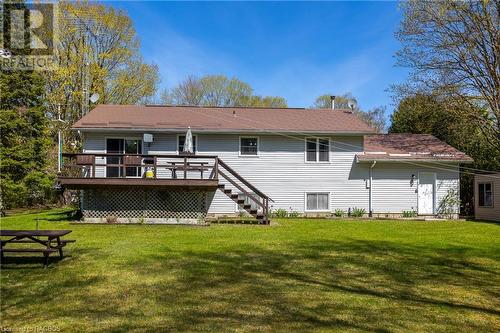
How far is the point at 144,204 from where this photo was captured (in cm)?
1555

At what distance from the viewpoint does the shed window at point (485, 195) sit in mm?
19734

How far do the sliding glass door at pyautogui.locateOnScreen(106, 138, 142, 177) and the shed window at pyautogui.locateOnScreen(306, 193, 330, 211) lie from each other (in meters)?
7.70

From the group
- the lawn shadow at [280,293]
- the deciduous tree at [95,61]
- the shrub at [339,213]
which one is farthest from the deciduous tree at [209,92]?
the lawn shadow at [280,293]

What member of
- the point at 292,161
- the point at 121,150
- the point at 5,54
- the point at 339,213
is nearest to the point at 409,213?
the point at 339,213

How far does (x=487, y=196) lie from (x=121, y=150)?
17337 mm

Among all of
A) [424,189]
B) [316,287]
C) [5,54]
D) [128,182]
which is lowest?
[316,287]

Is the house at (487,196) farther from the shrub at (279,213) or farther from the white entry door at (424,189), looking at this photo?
the shrub at (279,213)

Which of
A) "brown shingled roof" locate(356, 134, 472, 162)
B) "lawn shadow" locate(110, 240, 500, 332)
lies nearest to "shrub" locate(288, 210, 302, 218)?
"brown shingled roof" locate(356, 134, 472, 162)

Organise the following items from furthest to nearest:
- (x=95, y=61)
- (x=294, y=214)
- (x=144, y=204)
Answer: (x=95, y=61) → (x=294, y=214) → (x=144, y=204)

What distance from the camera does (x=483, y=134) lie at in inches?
917

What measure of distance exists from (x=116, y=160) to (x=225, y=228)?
622cm

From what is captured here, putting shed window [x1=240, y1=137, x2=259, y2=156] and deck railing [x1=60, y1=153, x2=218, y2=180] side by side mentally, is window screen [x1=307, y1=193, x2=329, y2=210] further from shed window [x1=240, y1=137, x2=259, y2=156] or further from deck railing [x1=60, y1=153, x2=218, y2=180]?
deck railing [x1=60, y1=153, x2=218, y2=180]

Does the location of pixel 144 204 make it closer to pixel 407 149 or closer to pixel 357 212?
pixel 357 212

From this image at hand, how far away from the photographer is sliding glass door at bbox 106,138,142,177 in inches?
685
